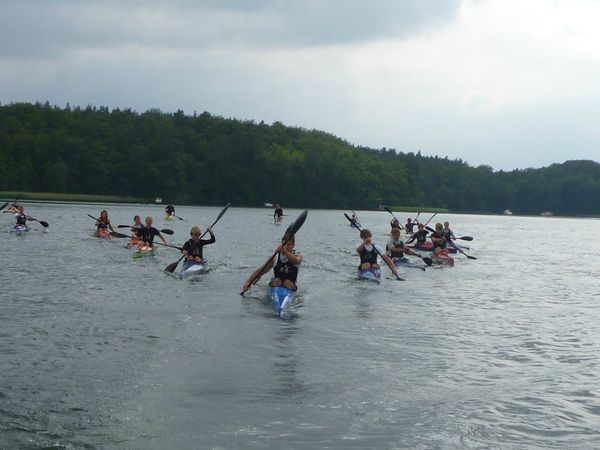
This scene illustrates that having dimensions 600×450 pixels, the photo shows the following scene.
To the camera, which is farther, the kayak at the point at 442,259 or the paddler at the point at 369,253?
the kayak at the point at 442,259

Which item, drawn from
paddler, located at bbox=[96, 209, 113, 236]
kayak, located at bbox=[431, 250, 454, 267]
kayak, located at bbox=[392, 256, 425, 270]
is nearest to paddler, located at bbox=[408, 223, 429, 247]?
kayak, located at bbox=[431, 250, 454, 267]

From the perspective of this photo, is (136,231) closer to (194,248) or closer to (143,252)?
(143,252)

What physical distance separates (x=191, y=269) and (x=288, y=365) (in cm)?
1166

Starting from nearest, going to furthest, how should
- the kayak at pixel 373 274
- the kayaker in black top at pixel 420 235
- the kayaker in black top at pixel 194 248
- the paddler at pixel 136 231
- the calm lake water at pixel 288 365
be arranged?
the calm lake water at pixel 288 365
the kayak at pixel 373 274
the kayaker in black top at pixel 194 248
the paddler at pixel 136 231
the kayaker in black top at pixel 420 235

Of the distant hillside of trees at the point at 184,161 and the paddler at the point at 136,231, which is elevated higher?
the distant hillside of trees at the point at 184,161

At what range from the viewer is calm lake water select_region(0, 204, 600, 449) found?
877cm

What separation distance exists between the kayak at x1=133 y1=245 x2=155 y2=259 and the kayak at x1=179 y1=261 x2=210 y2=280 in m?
5.03

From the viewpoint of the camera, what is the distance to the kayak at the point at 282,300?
16688mm

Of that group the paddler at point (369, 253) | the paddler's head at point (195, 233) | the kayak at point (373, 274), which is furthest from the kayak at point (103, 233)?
the kayak at point (373, 274)

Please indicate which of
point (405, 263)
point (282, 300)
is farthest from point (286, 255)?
point (405, 263)

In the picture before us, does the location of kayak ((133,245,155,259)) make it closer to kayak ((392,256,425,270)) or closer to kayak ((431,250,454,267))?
kayak ((392,256,425,270))

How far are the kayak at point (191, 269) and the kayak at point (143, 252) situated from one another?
5034mm

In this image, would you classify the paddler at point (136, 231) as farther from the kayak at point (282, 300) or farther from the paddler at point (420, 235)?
the kayak at point (282, 300)

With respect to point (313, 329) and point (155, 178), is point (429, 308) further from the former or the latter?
point (155, 178)
